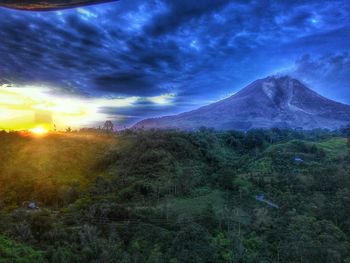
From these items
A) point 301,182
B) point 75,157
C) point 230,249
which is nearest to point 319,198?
point 301,182

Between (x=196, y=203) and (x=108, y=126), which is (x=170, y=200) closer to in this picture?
(x=196, y=203)

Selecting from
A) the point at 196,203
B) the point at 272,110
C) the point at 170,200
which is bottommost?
the point at 196,203

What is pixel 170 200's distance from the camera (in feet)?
79.3

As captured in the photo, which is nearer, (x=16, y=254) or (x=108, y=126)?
(x=16, y=254)

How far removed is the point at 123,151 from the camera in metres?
36.2

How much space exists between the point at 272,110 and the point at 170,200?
123 meters

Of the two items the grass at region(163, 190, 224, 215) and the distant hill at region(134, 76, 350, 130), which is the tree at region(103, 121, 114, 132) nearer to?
the grass at region(163, 190, 224, 215)

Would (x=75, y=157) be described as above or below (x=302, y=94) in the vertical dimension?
below

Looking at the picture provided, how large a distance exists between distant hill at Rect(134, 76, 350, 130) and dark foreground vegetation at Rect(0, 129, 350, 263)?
84.5 metres

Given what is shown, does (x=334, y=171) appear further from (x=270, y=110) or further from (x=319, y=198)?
(x=270, y=110)

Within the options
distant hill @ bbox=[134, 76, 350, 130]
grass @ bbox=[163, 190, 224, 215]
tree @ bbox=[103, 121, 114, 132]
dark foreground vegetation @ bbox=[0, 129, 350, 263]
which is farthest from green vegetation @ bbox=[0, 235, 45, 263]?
distant hill @ bbox=[134, 76, 350, 130]

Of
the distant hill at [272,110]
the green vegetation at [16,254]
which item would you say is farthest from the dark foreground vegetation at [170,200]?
the distant hill at [272,110]

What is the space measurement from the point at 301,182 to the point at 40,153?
2387cm

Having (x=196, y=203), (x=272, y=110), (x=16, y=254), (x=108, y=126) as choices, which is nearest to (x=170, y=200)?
(x=196, y=203)
